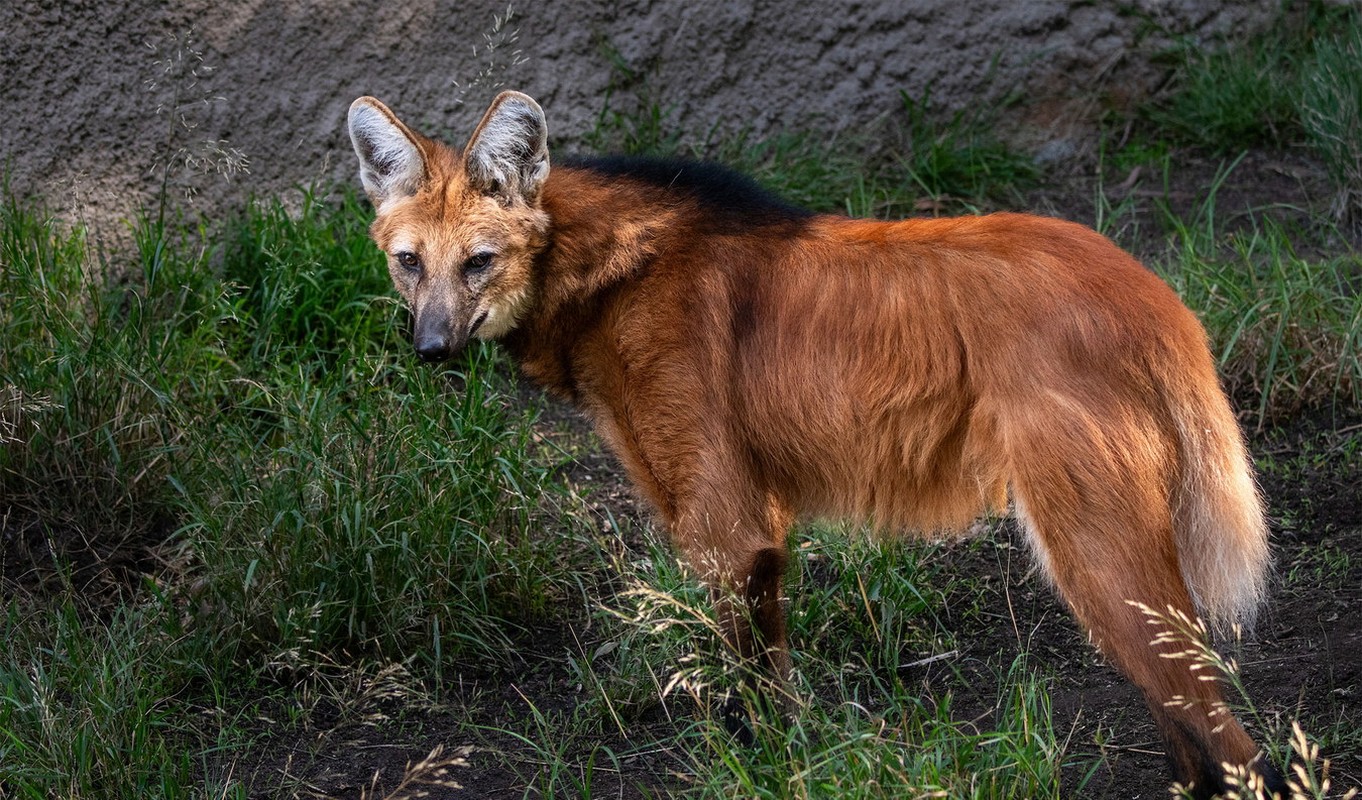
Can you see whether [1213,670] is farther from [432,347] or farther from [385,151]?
[385,151]

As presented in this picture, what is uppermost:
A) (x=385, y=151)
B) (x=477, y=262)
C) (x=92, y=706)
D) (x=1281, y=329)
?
(x=385, y=151)

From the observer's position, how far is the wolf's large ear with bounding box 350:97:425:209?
3.26 m

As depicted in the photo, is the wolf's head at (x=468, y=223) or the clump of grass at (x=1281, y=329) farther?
the clump of grass at (x=1281, y=329)

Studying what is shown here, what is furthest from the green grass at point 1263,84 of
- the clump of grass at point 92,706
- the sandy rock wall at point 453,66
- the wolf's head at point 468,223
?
the clump of grass at point 92,706

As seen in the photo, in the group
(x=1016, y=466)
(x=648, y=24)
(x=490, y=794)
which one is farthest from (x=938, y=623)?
(x=648, y=24)

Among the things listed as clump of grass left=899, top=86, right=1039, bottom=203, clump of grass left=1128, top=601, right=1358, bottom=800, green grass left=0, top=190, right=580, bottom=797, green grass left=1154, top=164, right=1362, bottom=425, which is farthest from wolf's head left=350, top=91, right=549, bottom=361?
clump of grass left=899, top=86, right=1039, bottom=203

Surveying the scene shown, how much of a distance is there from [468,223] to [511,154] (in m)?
0.20

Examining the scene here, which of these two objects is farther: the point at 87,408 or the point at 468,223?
the point at 87,408

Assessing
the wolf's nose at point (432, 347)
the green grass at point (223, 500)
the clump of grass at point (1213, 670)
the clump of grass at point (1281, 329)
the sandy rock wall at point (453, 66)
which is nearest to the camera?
the clump of grass at point (1213, 670)

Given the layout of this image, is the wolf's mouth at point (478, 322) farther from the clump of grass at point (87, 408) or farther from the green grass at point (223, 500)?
the clump of grass at point (87, 408)

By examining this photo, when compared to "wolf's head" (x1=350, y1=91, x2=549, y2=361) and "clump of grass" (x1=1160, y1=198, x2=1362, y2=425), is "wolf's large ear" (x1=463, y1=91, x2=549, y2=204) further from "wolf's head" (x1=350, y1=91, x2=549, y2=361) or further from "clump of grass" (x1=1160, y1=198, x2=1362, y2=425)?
"clump of grass" (x1=1160, y1=198, x2=1362, y2=425)

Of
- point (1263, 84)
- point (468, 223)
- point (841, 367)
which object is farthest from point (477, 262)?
point (1263, 84)

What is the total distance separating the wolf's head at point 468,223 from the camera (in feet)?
10.4

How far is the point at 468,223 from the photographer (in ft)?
10.5
